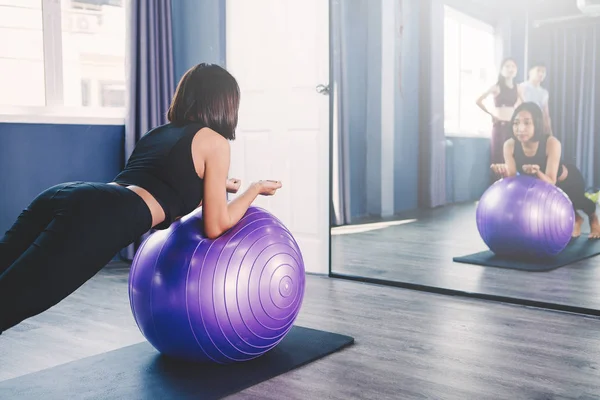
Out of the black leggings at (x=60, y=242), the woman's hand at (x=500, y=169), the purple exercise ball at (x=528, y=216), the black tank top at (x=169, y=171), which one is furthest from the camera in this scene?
the woman's hand at (x=500, y=169)

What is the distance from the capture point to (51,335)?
8.33 feet

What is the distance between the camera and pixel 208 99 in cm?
191

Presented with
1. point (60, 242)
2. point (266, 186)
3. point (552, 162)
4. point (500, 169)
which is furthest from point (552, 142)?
point (60, 242)

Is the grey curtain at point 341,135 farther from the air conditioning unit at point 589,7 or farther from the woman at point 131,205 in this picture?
the woman at point 131,205

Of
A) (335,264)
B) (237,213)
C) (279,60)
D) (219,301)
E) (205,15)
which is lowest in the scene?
(335,264)

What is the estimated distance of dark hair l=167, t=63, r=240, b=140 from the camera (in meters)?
1.91

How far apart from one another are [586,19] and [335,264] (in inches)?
86.2

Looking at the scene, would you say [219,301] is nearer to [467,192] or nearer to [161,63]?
[161,63]

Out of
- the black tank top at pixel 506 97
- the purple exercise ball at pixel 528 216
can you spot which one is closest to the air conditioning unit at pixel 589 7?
the black tank top at pixel 506 97

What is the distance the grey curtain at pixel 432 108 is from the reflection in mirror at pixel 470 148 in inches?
0.5

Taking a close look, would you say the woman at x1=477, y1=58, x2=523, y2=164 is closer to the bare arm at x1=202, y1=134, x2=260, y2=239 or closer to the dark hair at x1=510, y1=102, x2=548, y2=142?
the dark hair at x1=510, y1=102, x2=548, y2=142

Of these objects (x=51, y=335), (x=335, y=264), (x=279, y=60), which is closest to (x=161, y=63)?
(x=279, y=60)

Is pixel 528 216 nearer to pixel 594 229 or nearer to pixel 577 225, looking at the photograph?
pixel 577 225

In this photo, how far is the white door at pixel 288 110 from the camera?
373cm
